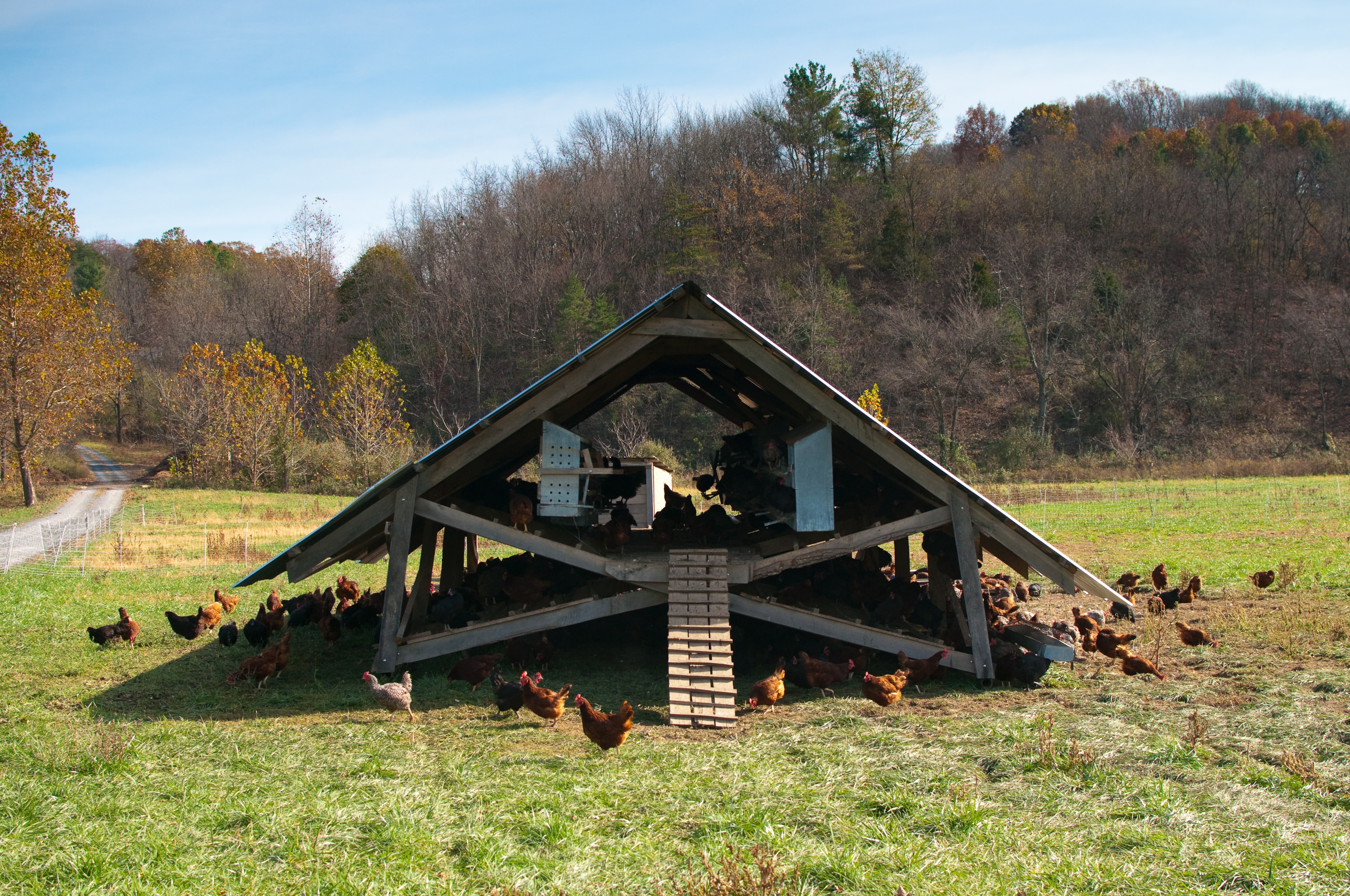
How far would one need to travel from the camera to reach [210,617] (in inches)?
440

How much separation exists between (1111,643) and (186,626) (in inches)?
406

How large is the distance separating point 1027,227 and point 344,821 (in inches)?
2513

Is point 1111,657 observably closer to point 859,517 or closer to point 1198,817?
point 859,517

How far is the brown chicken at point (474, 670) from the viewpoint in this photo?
841 centimetres

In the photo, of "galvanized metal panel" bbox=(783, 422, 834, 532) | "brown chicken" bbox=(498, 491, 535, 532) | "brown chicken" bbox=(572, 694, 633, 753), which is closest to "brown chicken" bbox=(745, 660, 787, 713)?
"brown chicken" bbox=(572, 694, 633, 753)

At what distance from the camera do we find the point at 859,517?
10547mm

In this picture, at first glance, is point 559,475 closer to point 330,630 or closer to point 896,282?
point 330,630

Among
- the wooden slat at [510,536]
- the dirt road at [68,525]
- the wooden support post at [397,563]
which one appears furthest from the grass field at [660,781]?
the dirt road at [68,525]

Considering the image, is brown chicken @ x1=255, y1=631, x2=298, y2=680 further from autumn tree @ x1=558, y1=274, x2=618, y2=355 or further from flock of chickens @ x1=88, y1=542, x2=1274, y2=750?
autumn tree @ x1=558, y1=274, x2=618, y2=355

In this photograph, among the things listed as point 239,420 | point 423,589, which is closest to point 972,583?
point 423,589

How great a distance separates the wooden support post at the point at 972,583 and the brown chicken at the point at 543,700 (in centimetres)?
406

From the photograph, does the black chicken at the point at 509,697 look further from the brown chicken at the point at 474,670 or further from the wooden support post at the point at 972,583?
the wooden support post at the point at 972,583

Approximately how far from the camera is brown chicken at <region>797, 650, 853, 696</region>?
27.4 feet

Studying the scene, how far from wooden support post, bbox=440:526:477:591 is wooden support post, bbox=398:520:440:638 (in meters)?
1.05
